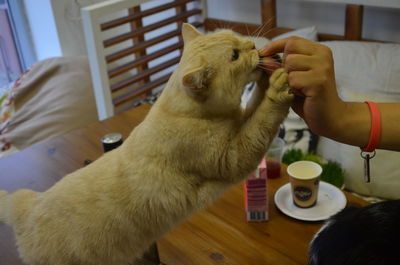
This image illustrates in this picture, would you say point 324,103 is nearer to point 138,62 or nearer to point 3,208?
point 3,208

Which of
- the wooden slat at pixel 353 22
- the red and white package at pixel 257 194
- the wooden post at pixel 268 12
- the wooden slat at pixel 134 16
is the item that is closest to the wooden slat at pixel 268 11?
the wooden post at pixel 268 12

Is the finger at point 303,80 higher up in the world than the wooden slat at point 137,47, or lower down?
higher up

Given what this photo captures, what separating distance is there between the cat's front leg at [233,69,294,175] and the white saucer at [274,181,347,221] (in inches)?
14.5

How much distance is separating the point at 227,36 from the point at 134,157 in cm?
31

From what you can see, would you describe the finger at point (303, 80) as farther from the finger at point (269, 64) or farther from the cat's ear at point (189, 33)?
the cat's ear at point (189, 33)

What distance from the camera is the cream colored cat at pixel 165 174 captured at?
80cm

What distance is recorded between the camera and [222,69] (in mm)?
834

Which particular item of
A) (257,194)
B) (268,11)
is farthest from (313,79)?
(268,11)

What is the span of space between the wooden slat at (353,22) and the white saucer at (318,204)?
956 mm

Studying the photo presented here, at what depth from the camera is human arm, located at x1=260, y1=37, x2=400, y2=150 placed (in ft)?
2.52

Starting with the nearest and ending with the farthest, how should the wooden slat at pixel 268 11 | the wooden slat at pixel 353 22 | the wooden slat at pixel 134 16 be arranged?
the wooden slat at pixel 353 22 → the wooden slat at pixel 134 16 → the wooden slat at pixel 268 11

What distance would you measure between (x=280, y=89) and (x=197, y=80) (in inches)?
5.9

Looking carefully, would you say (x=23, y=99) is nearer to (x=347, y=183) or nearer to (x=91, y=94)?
(x=91, y=94)

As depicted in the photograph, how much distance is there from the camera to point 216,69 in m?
0.83
